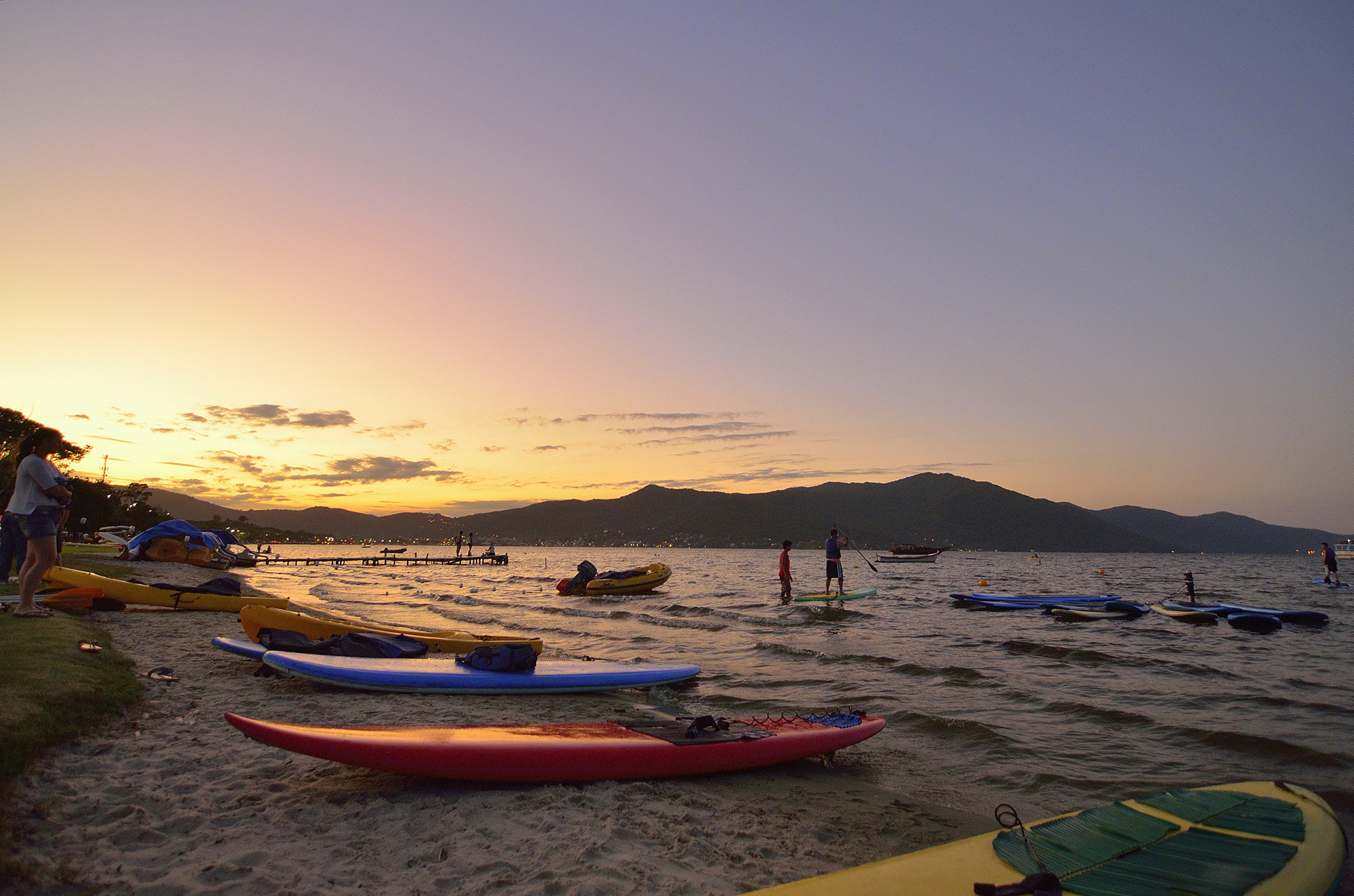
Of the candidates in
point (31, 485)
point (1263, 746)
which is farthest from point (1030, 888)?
point (31, 485)

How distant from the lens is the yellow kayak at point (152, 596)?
39.2 feet

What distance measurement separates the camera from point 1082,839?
3229 mm

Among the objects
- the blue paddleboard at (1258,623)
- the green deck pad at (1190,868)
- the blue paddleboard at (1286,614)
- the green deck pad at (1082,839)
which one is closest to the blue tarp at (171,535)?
the green deck pad at (1082,839)

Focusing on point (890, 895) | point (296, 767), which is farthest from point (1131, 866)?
point (296, 767)

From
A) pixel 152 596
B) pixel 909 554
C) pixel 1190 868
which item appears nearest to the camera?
pixel 1190 868

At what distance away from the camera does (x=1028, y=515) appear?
164 m

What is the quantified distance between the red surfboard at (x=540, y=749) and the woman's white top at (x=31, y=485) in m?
4.30

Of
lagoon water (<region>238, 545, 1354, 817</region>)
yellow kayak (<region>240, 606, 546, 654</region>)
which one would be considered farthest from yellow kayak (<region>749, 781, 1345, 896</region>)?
yellow kayak (<region>240, 606, 546, 654</region>)

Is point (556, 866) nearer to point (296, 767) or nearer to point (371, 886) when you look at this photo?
point (371, 886)

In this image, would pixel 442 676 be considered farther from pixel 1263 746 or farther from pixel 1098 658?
pixel 1098 658

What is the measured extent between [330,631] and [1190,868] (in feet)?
31.5

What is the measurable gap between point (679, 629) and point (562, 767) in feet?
36.6

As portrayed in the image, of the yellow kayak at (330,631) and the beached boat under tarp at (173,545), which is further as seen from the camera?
the beached boat under tarp at (173,545)

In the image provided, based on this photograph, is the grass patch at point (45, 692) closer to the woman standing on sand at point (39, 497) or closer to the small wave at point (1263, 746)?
the woman standing on sand at point (39, 497)
